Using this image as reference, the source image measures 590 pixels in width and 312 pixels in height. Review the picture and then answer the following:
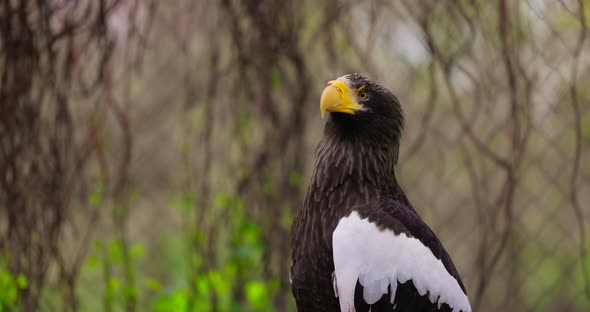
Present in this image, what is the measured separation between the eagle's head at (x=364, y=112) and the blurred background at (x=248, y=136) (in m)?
0.28

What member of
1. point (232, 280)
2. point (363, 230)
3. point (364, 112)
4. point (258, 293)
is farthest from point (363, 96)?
point (232, 280)

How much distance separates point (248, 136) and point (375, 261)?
4.01 feet

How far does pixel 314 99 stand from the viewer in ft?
9.66

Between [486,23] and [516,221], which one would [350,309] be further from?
[516,221]

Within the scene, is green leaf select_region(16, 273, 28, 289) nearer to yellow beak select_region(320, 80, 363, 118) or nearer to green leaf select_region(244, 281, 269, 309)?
green leaf select_region(244, 281, 269, 309)

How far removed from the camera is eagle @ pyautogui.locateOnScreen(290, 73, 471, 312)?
1.74 metres

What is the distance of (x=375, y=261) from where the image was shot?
1744 mm

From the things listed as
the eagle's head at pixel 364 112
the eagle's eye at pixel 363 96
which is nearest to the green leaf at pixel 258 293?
the eagle's head at pixel 364 112

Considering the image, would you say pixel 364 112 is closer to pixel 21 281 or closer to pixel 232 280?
pixel 21 281

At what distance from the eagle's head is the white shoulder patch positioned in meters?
0.29

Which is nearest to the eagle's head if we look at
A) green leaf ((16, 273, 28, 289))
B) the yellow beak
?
the yellow beak

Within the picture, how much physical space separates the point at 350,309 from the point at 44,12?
1239mm

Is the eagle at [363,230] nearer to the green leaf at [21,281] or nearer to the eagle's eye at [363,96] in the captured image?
the eagle's eye at [363,96]

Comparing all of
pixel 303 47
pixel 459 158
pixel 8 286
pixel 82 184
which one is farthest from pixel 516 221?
pixel 8 286
